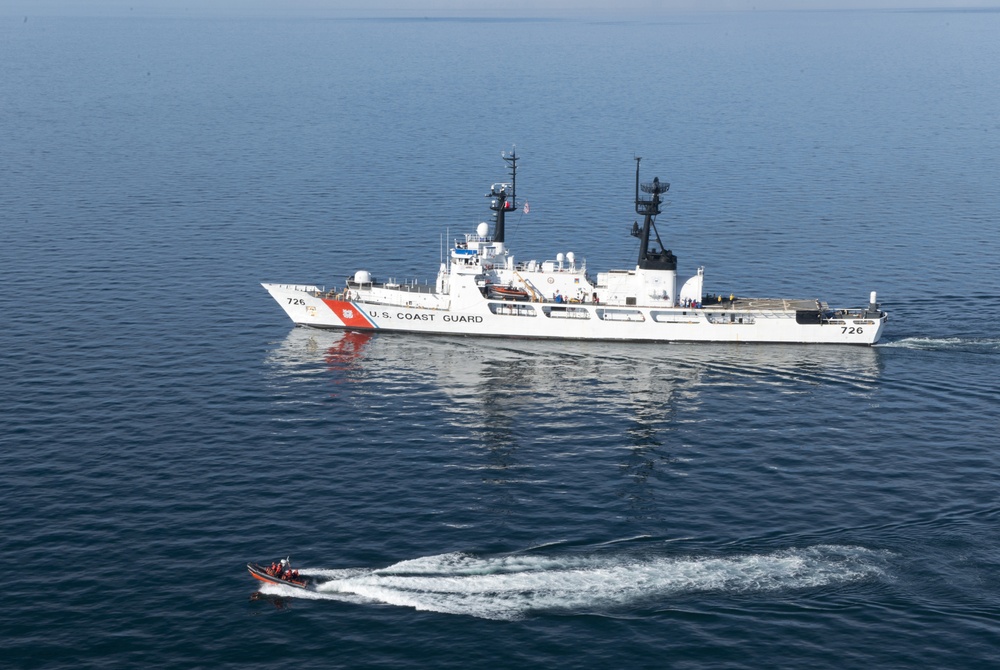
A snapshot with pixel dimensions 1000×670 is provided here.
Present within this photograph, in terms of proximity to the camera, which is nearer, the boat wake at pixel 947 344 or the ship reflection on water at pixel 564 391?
the ship reflection on water at pixel 564 391

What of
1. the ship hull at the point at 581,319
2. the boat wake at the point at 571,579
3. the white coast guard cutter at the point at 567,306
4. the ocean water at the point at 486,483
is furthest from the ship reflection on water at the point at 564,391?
the boat wake at the point at 571,579

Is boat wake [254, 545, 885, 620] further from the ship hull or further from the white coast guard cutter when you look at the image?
the white coast guard cutter

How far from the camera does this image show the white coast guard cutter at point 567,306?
138000 mm

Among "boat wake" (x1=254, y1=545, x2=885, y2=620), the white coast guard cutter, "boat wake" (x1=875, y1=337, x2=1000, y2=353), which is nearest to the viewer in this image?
"boat wake" (x1=254, y1=545, x2=885, y2=620)

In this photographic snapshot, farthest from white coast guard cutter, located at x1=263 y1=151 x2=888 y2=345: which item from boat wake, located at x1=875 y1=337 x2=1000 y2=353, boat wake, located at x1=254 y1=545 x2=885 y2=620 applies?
boat wake, located at x1=254 y1=545 x2=885 y2=620

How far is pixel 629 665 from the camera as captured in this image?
71.1m

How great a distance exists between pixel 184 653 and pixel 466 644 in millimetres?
17797

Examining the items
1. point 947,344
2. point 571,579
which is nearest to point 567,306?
point 947,344

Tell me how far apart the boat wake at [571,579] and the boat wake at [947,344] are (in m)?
55.7

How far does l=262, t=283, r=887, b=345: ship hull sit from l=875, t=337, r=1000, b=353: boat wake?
3.01 m

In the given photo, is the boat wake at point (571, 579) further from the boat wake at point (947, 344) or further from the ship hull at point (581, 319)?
the ship hull at point (581, 319)

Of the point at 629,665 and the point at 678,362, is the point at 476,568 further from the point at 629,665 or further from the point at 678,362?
the point at 678,362

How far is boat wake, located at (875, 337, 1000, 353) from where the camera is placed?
130875mm

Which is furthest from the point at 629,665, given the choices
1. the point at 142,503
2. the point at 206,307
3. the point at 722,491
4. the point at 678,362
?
the point at 206,307
